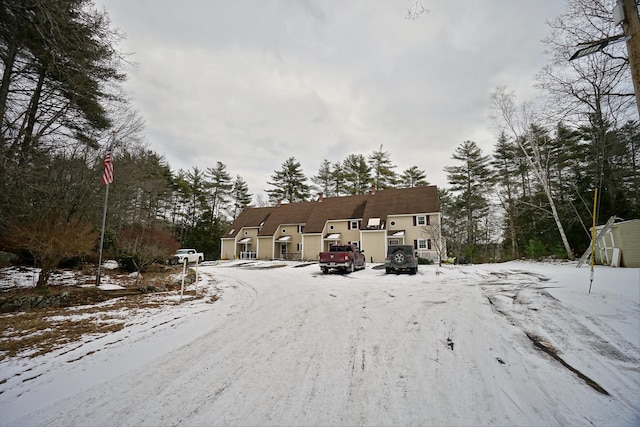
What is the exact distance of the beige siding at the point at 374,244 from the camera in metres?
26.8

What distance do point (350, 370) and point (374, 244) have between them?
24117 millimetres

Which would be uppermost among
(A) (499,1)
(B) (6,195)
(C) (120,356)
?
(A) (499,1)

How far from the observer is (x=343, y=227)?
30188mm

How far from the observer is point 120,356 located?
4.19 metres

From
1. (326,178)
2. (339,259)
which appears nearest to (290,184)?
(326,178)

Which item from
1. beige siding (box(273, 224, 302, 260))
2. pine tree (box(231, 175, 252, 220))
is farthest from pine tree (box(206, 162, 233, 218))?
beige siding (box(273, 224, 302, 260))

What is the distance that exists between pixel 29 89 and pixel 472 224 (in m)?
37.9

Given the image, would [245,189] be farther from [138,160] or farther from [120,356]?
[120,356]

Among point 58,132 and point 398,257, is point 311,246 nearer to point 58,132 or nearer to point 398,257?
point 398,257

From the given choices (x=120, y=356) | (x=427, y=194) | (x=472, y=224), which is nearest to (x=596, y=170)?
(x=427, y=194)

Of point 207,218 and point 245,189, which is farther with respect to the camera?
point 245,189

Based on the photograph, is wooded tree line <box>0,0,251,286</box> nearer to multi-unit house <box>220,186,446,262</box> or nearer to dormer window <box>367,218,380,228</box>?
multi-unit house <box>220,186,446,262</box>

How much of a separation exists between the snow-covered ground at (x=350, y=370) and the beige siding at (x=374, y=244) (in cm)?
2031

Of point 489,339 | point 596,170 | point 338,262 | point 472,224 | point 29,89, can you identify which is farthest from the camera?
point 472,224
